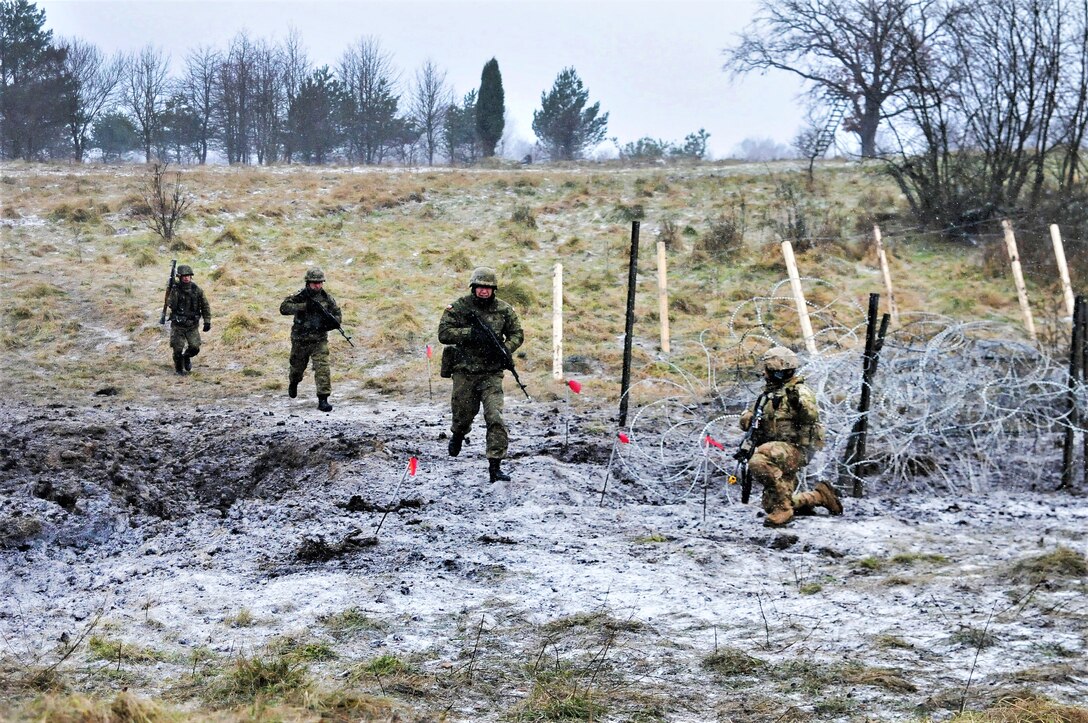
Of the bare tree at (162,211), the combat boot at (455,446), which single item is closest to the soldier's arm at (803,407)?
the combat boot at (455,446)

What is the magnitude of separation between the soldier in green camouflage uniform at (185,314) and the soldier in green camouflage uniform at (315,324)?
7.21ft

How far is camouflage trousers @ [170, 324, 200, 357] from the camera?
1262 centimetres

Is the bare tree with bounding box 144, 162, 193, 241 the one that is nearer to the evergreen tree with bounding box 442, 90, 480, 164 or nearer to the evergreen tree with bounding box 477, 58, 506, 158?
the evergreen tree with bounding box 477, 58, 506, 158

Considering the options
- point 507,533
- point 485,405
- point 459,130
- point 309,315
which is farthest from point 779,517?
point 459,130

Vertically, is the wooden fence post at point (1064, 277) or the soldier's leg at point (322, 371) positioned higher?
the wooden fence post at point (1064, 277)

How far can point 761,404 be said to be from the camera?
765 cm

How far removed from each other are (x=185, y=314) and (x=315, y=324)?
2.86m

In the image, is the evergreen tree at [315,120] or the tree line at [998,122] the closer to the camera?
the tree line at [998,122]

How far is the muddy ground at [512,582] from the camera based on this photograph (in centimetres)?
430

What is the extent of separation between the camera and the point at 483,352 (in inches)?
322

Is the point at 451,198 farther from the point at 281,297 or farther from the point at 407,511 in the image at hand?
the point at 407,511

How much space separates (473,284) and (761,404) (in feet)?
8.18

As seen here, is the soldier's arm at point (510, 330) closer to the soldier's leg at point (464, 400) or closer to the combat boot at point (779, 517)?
the soldier's leg at point (464, 400)

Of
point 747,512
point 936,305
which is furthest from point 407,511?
point 936,305
